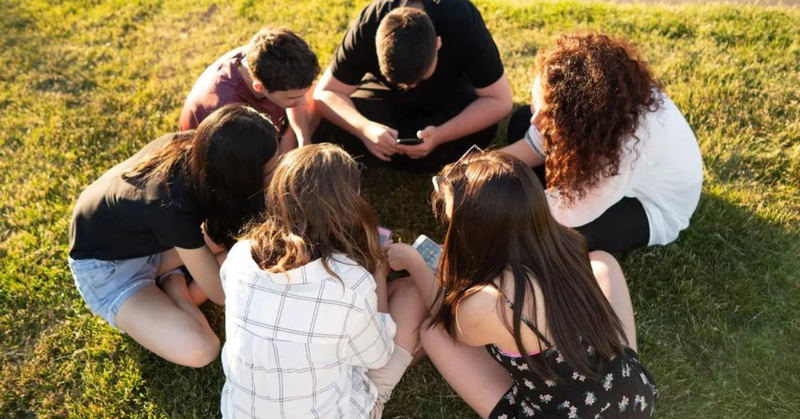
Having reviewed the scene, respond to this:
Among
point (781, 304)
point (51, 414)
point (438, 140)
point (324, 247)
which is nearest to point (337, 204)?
point (324, 247)

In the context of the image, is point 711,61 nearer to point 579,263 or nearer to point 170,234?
point 579,263

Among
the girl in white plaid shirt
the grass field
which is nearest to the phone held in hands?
the grass field

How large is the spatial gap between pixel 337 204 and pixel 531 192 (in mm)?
695

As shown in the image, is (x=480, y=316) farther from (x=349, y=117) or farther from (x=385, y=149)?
(x=349, y=117)

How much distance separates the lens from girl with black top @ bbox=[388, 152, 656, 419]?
196 cm

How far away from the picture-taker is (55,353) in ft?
9.80

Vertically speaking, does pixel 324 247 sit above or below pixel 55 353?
above

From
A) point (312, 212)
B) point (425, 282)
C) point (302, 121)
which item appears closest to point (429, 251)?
point (425, 282)

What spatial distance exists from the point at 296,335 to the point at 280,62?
1649 mm

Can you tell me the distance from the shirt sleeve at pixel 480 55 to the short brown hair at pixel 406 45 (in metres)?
0.42

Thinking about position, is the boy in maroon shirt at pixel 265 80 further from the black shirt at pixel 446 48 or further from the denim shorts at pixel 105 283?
the denim shorts at pixel 105 283

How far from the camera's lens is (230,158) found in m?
2.39

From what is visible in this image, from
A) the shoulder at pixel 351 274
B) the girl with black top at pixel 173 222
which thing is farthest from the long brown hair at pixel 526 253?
the girl with black top at pixel 173 222

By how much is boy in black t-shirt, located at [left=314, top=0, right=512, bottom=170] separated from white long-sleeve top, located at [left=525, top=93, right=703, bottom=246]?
0.88 m
